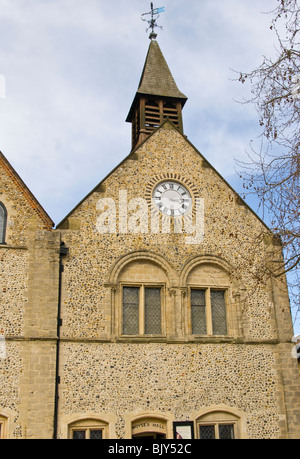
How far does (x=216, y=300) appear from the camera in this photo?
1603cm

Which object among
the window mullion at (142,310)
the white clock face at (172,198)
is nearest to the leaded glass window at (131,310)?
the window mullion at (142,310)

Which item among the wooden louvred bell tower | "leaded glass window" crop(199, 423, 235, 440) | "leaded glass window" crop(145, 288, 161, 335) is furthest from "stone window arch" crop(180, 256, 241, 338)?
the wooden louvred bell tower

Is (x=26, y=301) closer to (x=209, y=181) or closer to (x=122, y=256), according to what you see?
(x=122, y=256)

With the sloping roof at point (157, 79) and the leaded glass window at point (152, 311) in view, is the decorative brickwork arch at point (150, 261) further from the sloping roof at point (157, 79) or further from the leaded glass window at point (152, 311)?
the sloping roof at point (157, 79)

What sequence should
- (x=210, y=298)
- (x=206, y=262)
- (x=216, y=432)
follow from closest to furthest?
(x=216, y=432)
(x=210, y=298)
(x=206, y=262)

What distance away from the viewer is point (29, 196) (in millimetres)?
15273

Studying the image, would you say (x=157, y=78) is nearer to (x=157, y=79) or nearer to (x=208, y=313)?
(x=157, y=79)

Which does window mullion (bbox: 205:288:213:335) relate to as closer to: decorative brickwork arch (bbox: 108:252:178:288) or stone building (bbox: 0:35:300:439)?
stone building (bbox: 0:35:300:439)

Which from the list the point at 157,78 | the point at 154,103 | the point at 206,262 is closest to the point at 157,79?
the point at 157,78

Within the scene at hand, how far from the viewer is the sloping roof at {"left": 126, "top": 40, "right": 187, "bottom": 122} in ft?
67.1

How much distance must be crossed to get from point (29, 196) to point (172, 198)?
4577 mm

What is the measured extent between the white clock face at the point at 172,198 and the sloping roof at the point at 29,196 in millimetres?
3552

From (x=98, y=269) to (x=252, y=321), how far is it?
5022 mm
